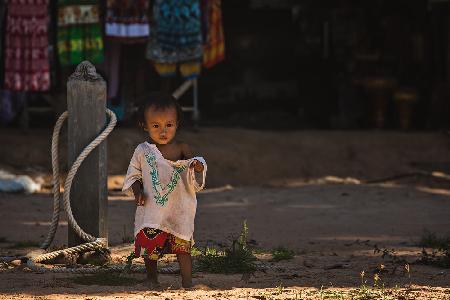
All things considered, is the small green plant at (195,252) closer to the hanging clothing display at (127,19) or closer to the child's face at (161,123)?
the child's face at (161,123)

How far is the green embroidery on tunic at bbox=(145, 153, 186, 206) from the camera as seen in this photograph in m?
5.10

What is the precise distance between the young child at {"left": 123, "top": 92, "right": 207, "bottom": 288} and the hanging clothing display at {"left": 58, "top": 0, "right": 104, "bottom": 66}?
20.8 feet

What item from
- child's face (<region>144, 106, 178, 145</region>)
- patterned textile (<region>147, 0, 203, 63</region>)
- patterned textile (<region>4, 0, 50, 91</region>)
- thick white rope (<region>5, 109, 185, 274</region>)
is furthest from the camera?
patterned textile (<region>147, 0, 203, 63</region>)

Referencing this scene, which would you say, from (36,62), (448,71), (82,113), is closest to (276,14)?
(448,71)

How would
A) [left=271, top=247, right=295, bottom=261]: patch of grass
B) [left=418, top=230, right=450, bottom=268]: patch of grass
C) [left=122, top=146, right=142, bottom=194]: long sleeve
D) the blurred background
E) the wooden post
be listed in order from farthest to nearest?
the blurred background → [left=271, top=247, right=295, bottom=261]: patch of grass → [left=418, top=230, right=450, bottom=268]: patch of grass → the wooden post → [left=122, top=146, right=142, bottom=194]: long sleeve

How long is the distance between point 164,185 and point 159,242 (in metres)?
0.30

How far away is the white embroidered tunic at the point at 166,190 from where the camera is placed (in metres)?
5.10

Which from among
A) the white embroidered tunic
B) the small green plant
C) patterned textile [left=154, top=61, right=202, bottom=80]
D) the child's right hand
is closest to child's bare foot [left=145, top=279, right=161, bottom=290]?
the white embroidered tunic

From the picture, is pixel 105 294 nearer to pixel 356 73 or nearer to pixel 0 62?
pixel 0 62

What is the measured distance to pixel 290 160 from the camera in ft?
39.5

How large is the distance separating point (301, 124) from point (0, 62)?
15.5 feet

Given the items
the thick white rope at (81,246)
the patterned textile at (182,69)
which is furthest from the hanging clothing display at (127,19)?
the thick white rope at (81,246)

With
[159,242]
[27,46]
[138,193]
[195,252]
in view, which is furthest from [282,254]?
[27,46]

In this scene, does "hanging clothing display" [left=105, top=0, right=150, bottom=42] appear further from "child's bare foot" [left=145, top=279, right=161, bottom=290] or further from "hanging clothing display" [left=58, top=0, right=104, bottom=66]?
"child's bare foot" [left=145, top=279, right=161, bottom=290]
